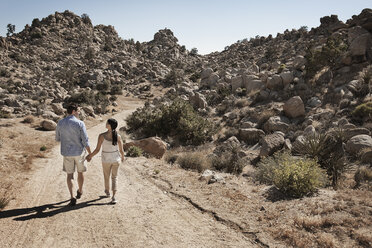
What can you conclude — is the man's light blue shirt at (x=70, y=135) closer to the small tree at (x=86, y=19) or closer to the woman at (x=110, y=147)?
the woman at (x=110, y=147)

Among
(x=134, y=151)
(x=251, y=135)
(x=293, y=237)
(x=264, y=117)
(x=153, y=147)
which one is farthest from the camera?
(x=264, y=117)

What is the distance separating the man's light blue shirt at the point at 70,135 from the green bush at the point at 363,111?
621 inches

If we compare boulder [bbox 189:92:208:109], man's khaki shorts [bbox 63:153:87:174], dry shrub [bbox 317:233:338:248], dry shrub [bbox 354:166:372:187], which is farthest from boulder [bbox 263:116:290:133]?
man's khaki shorts [bbox 63:153:87:174]

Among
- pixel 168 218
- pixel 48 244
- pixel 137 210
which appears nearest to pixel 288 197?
pixel 168 218

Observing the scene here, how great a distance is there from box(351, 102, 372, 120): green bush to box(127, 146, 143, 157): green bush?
13.1 metres

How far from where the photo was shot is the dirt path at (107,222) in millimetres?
4617

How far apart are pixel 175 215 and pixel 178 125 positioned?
1137 cm

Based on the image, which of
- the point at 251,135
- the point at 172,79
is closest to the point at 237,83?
the point at 251,135

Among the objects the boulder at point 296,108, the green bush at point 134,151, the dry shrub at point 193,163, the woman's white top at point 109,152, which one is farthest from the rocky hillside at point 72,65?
the boulder at point 296,108

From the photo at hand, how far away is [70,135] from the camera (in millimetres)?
5539

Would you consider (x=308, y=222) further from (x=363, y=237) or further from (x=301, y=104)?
(x=301, y=104)

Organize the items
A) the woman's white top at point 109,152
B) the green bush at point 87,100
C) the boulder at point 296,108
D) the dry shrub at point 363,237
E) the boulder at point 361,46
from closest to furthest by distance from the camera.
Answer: the dry shrub at point 363,237 < the woman's white top at point 109,152 < the boulder at point 296,108 < the boulder at point 361,46 < the green bush at point 87,100

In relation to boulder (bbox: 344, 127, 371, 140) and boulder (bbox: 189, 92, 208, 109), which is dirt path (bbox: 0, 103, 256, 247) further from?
boulder (bbox: 189, 92, 208, 109)

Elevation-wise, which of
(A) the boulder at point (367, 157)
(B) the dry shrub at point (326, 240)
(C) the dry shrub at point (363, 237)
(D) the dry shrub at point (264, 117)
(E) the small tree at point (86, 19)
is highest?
(E) the small tree at point (86, 19)
